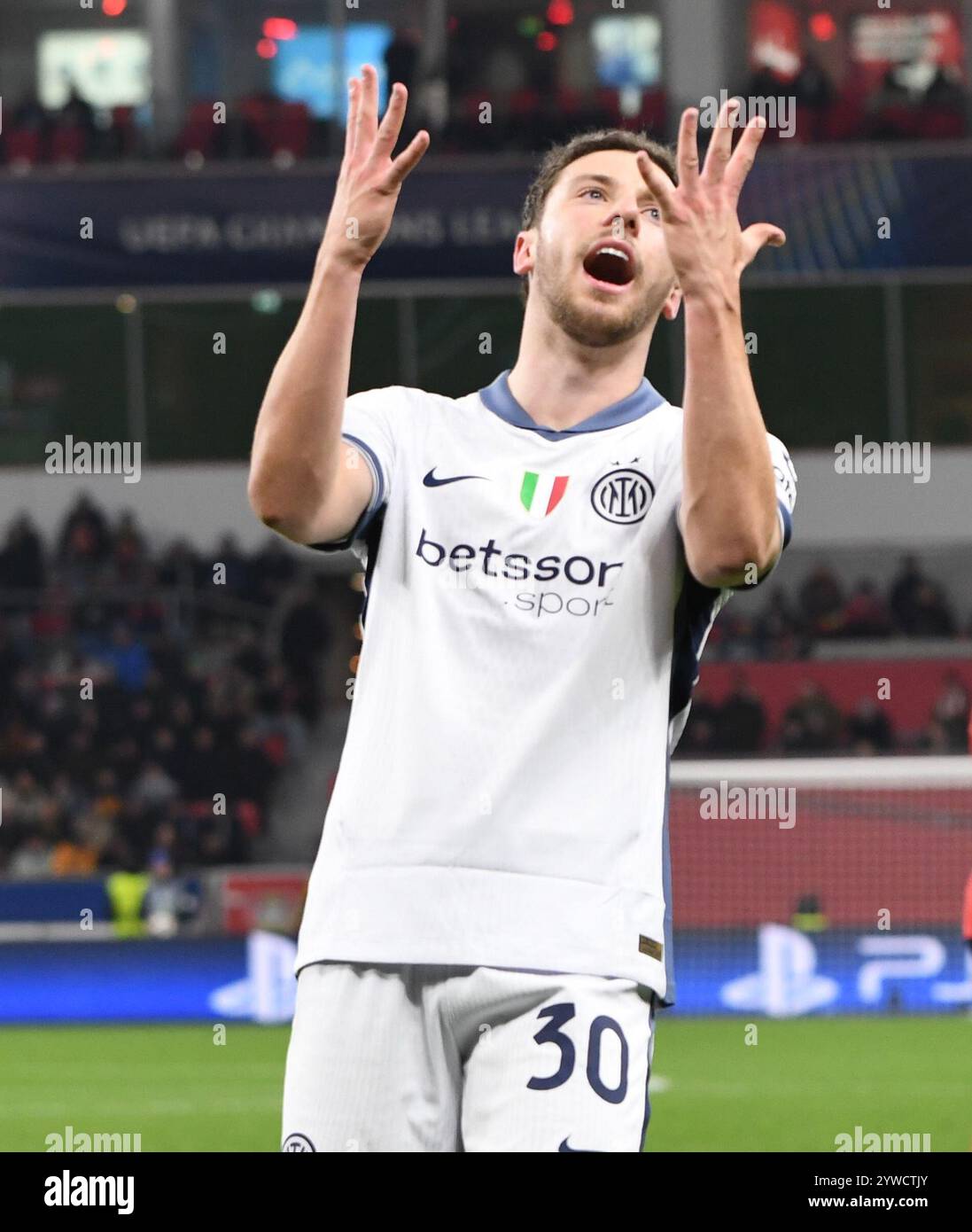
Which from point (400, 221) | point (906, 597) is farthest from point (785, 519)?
point (906, 597)

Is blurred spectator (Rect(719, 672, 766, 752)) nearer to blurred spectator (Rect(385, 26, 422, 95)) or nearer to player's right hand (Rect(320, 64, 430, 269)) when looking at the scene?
blurred spectator (Rect(385, 26, 422, 95))

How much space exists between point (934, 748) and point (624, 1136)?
1490 centimetres

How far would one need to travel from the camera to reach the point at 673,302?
9.98ft

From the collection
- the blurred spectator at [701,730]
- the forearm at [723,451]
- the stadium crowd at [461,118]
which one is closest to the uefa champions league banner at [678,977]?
the blurred spectator at [701,730]

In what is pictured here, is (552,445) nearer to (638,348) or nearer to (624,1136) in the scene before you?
(638,348)

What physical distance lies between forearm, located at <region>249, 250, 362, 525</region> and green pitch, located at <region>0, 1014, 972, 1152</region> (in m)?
6.25

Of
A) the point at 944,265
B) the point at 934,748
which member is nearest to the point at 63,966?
the point at 934,748

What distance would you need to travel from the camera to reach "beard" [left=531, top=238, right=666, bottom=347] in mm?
2887

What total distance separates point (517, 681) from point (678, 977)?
11.1 meters

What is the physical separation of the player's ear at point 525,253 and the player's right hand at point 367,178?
1.09ft

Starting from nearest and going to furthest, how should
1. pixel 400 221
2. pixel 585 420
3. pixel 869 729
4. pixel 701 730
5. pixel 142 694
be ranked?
pixel 585 420 < pixel 701 730 < pixel 869 729 < pixel 400 221 < pixel 142 694

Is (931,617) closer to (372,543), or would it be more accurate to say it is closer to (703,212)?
(372,543)

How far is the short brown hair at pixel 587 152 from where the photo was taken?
3.02 m

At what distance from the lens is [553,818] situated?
2697 mm
